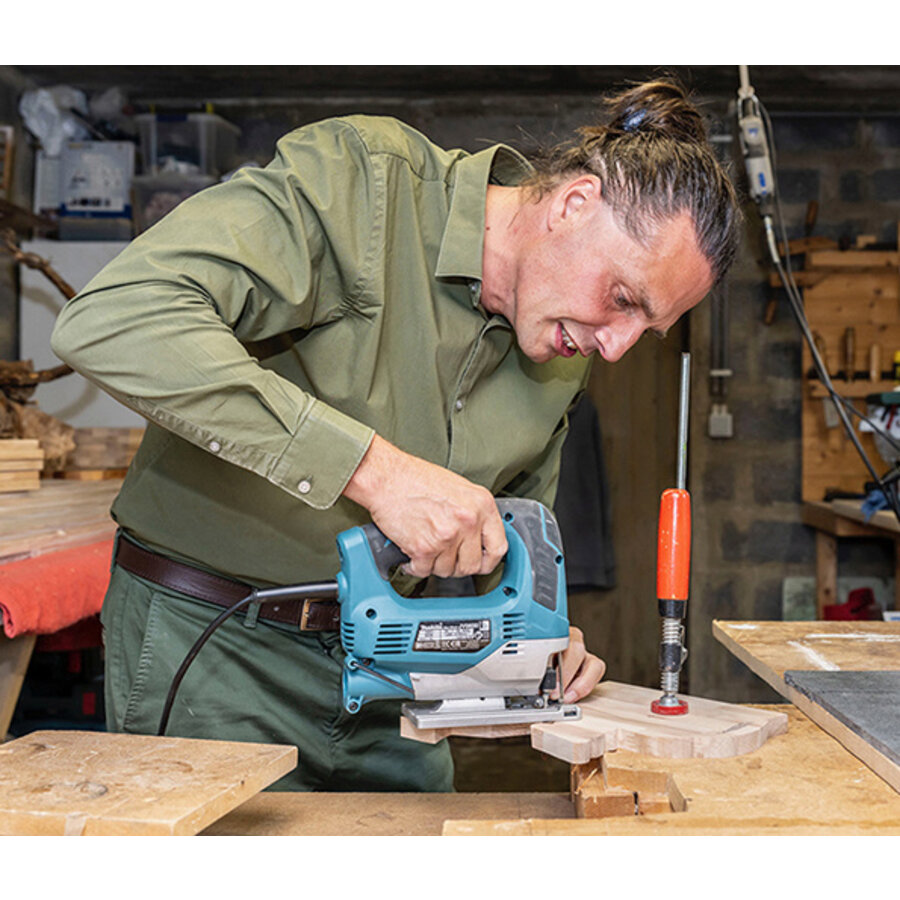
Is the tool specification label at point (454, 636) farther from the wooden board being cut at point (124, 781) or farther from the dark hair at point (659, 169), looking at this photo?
the dark hair at point (659, 169)

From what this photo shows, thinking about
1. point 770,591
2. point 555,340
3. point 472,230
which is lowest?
point 770,591

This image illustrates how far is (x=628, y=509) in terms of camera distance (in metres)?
4.29

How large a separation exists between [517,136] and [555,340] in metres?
3.14

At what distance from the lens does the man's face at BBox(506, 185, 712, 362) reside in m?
1.19

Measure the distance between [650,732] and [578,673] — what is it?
228mm

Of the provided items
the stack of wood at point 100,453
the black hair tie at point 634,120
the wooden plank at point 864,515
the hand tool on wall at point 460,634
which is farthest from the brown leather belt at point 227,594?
the wooden plank at point 864,515

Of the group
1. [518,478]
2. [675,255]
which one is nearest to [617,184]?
[675,255]

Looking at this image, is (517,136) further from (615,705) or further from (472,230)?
(615,705)

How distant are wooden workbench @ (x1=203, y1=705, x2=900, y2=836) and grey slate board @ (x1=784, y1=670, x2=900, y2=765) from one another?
0.11ft

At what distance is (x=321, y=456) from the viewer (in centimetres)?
105

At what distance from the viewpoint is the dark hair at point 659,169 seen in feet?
3.87

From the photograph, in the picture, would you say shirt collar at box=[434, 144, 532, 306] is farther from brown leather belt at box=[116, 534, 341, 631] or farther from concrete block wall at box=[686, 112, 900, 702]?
concrete block wall at box=[686, 112, 900, 702]

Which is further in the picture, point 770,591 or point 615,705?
point 770,591

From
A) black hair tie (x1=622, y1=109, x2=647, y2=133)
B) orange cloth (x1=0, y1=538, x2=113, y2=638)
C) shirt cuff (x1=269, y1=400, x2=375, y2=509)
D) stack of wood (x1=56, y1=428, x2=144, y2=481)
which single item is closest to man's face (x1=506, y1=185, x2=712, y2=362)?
black hair tie (x1=622, y1=109, x2=647, y2=133)
